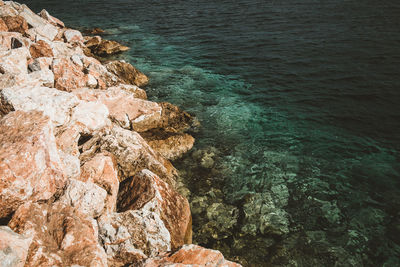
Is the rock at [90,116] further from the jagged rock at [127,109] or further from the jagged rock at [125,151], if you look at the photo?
the jagged rock at [127,109]

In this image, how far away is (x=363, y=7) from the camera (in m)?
31.1

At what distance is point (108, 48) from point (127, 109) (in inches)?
692

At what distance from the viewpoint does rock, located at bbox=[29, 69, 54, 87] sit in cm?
1116

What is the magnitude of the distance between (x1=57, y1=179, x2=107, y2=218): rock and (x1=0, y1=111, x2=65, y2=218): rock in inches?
14.8

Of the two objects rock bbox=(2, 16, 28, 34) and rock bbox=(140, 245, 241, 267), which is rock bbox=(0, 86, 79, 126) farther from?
rock bbox=(2, 16, 28, 34)

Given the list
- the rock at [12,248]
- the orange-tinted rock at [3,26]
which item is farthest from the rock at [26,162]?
the orange-tinted rock at [3,26]

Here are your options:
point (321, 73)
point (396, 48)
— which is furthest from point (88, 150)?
point (396, 48)

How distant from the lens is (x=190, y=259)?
626cm

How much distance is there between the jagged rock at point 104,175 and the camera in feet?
26.2

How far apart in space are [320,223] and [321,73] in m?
13.1

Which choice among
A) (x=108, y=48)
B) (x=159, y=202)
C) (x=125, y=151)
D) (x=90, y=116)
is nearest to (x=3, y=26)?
(x=108, y=48)

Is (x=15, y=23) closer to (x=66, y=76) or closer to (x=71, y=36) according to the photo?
(x=71, y=36)

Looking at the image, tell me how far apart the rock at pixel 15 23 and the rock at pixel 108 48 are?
8.08 metres

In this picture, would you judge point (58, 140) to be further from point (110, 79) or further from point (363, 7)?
point (363, 7)
